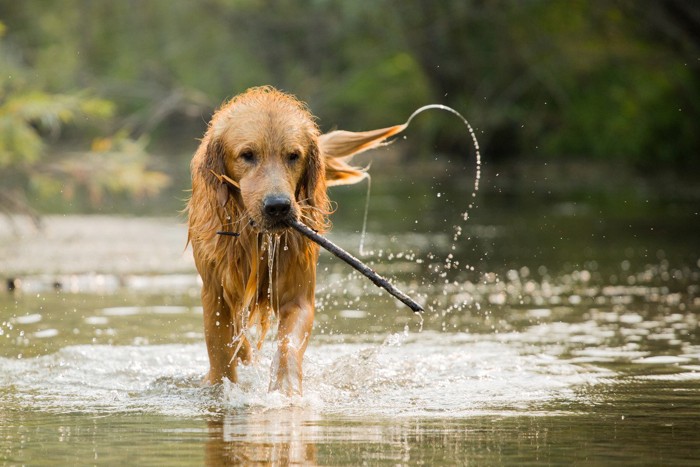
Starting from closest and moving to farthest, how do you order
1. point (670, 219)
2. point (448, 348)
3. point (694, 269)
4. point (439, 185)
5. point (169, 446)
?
point (169, 446) → point (448, 348) → point (694, 269) → point (670, 219) → point (439, 185)

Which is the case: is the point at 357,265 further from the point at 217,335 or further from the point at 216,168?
the point at 217,335

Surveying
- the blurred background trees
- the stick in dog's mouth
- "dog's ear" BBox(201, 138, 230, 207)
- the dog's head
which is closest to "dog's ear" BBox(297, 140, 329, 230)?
the dog's head

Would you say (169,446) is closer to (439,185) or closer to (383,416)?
(383,416)

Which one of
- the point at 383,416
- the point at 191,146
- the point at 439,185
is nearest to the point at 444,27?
the point at 439,185

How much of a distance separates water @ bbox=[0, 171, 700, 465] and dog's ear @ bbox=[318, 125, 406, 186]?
4.02 ft

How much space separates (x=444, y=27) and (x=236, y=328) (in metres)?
26.6

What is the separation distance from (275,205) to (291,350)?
875mm

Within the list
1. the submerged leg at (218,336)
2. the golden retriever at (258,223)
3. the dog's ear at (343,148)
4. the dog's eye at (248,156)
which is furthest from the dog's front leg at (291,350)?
the dog's ear at (343,148)

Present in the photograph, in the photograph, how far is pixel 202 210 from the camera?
24.4ft

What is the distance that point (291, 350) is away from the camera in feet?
22.5

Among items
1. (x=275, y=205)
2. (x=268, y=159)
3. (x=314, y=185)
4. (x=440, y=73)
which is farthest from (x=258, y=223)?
(x=440, y=73)

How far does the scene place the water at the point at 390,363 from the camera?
5562 millimetres

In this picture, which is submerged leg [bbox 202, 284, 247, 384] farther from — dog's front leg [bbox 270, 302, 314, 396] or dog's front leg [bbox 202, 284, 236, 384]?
dog's front leg [bbox 270, 302, 314, 396]

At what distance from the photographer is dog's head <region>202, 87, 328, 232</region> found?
658 centimetres
